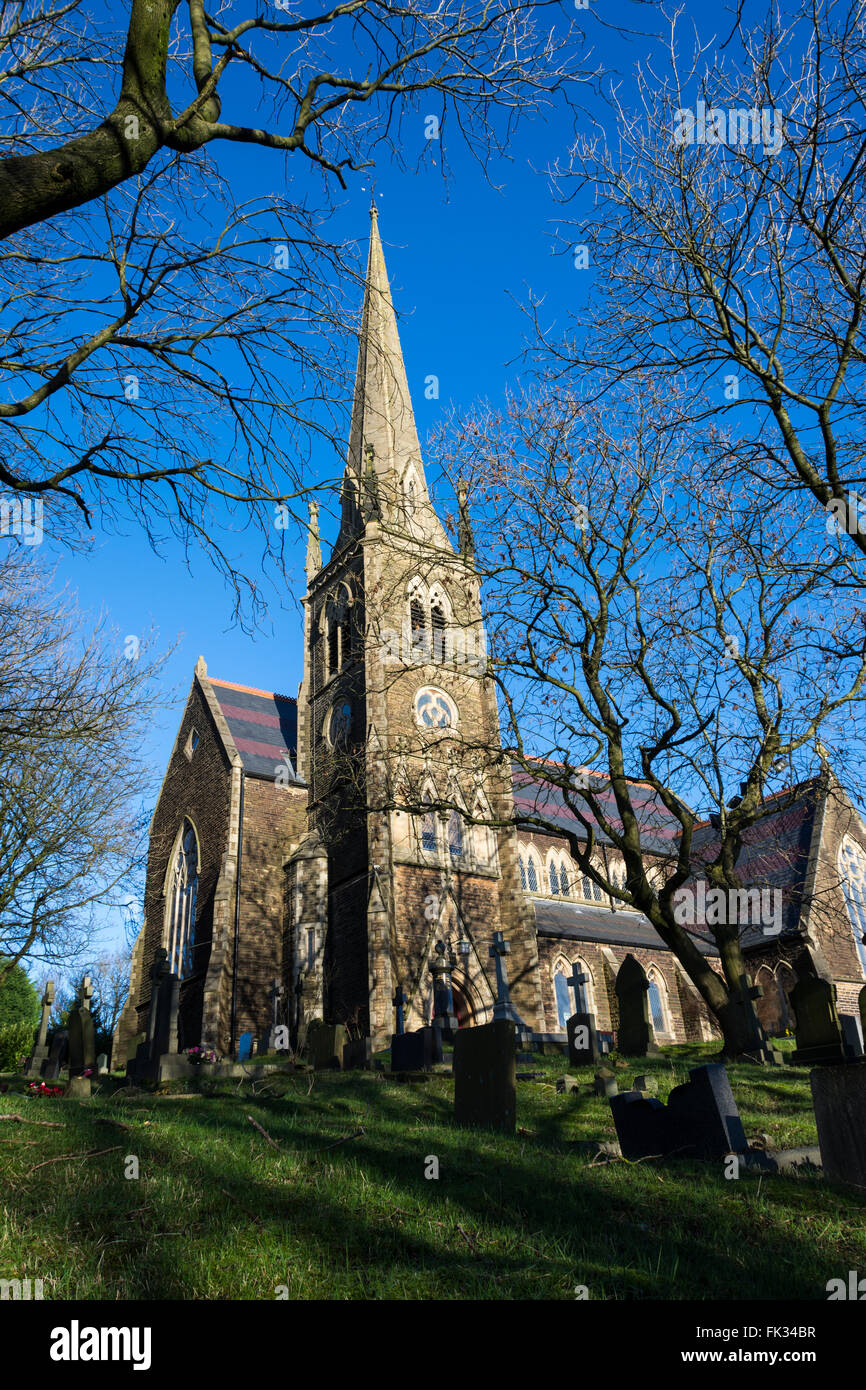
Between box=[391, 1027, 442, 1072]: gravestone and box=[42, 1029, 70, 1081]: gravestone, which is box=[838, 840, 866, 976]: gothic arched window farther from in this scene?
box=[42, 1029, 70, 1081]: gravestone

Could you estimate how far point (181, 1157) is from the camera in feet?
18.6

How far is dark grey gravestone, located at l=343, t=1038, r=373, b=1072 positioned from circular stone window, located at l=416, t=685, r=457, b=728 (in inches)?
430

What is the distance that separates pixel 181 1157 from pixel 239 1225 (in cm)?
157

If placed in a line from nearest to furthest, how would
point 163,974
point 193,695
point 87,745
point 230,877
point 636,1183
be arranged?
point 636,1183 < point 87,745 < point 163,974 < point 230,877 < point 193,695

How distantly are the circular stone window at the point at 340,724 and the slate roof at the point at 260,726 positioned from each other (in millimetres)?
1903

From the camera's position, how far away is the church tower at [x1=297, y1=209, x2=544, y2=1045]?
20.7 m

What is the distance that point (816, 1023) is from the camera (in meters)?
12.8

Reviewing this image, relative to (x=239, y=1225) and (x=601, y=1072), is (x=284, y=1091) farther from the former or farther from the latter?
(x=239, y=1225)

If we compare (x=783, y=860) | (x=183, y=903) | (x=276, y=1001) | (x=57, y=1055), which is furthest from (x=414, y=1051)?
(x=783, y=860)

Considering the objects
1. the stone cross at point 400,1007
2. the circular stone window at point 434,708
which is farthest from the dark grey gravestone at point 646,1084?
the circular stone window at point 434,708

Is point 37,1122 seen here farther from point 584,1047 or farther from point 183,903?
point 183,903

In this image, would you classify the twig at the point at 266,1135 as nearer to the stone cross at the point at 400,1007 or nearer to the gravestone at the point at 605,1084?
the gravestone at the point at 605,1084

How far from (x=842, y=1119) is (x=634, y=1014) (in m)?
9.97
